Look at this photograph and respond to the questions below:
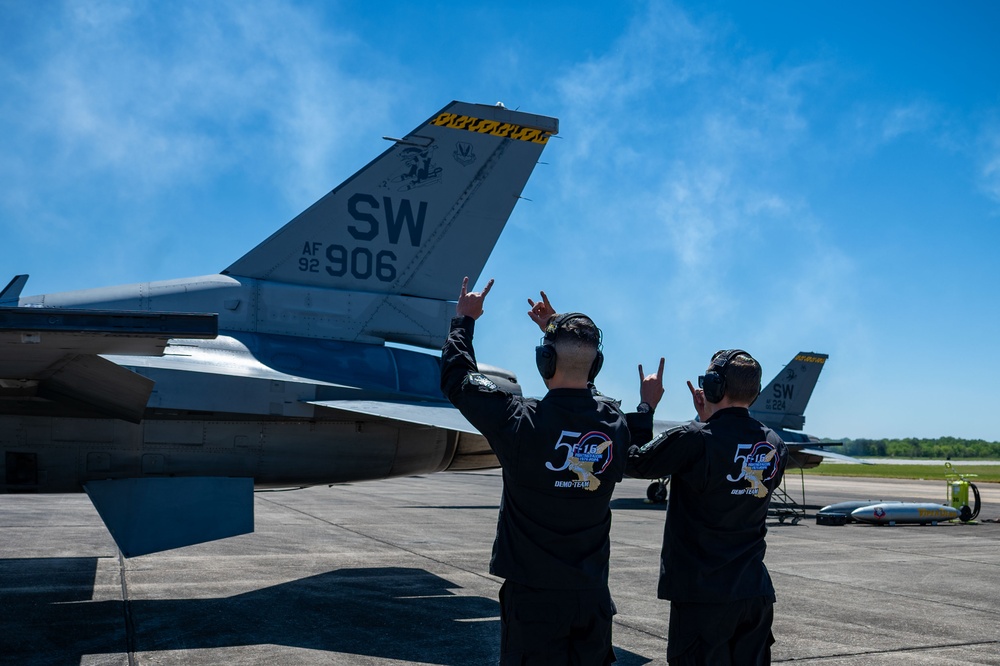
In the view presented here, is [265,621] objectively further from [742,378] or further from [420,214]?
[742,378]

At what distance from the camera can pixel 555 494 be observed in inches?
122

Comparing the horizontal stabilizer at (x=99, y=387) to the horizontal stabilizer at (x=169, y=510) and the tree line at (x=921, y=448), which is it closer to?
the horizontal stabilizer at (x=169, y=510)

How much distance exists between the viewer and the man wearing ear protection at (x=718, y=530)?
11.3 feet

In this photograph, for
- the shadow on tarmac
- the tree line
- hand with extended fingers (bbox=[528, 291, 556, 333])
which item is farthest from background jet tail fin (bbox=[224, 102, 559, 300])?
the tree line

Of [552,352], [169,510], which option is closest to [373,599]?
[169,510]

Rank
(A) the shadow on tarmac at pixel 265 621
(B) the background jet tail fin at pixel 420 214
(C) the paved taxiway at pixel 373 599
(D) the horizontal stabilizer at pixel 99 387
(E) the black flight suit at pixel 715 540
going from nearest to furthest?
(E) the black flight suit at pixel 715 540 → (A) the shadow on tarmac at pixel 265 621 → (C) the paved taxiway at pixel 373 599 → (D) the horizontal stabilizer at pixel 99 387 → (B) the background jet tail fin at pixel 420 214

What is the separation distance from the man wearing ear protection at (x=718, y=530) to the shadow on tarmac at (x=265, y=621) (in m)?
2.52

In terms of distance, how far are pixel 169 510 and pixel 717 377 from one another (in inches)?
204

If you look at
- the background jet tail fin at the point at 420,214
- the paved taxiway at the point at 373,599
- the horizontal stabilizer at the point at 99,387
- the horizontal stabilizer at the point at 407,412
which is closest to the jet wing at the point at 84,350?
the horizontal stabilizer at the point at 99,387

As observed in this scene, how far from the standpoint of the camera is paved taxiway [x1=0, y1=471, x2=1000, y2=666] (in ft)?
19.9

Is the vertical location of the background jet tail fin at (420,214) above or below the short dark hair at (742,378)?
above

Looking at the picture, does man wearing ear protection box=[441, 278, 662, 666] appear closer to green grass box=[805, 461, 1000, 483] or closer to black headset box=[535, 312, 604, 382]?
black headset box=[535, 312, 604, 382]

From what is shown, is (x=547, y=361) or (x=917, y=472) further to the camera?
(x=917, y=472)

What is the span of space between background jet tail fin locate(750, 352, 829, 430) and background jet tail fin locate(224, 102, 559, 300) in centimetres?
2327
